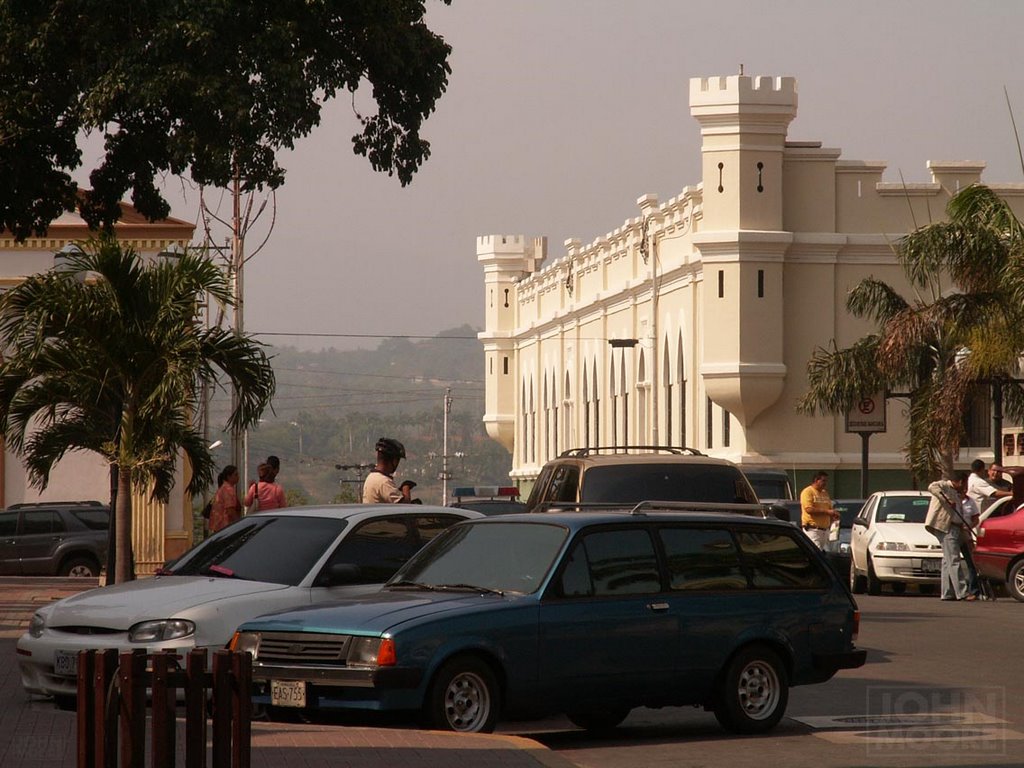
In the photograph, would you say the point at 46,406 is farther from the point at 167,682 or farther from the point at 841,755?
the point at 167,682

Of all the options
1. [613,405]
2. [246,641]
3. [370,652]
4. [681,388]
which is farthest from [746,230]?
[370,652]

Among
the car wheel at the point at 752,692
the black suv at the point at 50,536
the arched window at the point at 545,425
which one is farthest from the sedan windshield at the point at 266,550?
the arched window at the point at 545,425

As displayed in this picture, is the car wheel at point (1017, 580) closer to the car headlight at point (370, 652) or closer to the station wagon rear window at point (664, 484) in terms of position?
the station wagon rear window at point (664, 484)

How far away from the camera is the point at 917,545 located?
28.4 meters

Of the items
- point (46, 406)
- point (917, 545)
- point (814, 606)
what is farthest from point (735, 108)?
point (814, 606)

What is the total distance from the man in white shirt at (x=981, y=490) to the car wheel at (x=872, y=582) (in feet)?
6.42

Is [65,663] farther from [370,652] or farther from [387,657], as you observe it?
[387,657]

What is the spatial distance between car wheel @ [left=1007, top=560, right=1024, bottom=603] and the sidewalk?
16.7 meters

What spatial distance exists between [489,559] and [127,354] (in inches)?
404

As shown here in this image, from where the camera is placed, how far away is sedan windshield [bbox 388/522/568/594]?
11.4 metres

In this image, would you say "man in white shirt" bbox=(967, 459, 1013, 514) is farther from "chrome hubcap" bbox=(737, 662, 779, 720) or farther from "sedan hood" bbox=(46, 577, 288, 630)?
"sedan hood" bbox=(46, 577, 288, 630)

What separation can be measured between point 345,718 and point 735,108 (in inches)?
1922

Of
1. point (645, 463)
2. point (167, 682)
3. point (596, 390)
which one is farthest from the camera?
point (596, 390)

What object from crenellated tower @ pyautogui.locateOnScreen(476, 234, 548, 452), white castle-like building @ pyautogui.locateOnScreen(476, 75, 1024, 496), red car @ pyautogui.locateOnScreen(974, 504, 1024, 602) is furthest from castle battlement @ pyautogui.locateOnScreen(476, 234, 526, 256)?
red car @ pyautogui.locateOnScreen(974, 504, 1024, 602)
